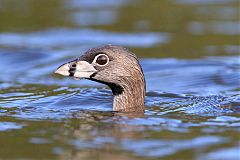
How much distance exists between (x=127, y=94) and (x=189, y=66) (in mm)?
5332

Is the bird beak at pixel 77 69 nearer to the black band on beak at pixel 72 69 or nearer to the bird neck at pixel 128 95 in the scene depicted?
the black band on beak at pixel 72 69

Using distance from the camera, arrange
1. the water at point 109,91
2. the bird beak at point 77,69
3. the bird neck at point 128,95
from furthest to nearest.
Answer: the bird neck at point 128,95, the bird beak at point 77,69, the water at point 109,91

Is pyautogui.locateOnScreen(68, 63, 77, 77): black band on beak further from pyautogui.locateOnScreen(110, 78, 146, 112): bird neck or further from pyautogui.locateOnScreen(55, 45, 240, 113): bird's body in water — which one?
pyautogui.locateOnScreen(110, 78, 146, 112): bird neck

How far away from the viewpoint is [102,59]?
13266mm

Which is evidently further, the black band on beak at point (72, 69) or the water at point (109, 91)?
the black band on beak at point (72, 69)

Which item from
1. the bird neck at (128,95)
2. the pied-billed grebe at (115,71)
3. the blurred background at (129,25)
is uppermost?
the blurred background at (129,25)

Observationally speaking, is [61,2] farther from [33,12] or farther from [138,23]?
[138,23]

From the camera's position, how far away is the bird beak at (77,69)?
13180 millimetres

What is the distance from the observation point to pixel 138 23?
82.2 ft

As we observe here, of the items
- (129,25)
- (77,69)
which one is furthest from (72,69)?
(129,25)

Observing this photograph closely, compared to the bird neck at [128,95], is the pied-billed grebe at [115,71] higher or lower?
higher

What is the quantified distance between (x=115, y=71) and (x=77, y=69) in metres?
0.59

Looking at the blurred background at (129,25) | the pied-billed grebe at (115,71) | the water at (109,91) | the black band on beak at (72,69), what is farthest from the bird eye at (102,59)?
the blurred background at (129,25)

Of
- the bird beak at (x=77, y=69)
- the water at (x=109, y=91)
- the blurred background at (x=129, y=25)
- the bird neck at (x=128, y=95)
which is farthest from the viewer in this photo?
the blurred background at (x=129, y=25)
